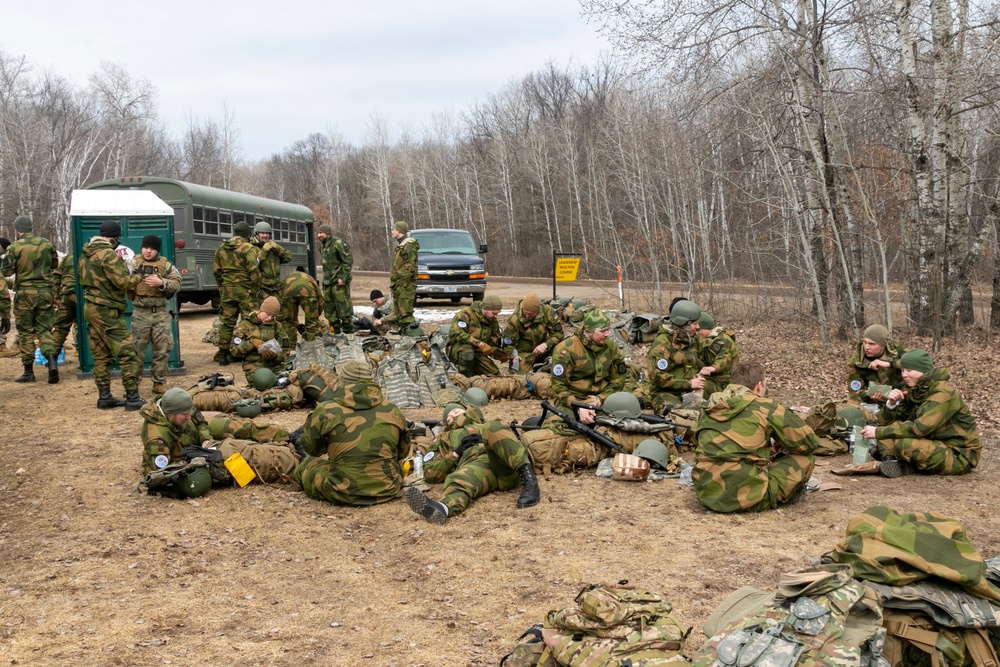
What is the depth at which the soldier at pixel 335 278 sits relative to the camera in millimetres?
14203

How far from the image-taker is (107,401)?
10062mm

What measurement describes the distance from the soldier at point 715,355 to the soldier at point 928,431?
2.23 meters

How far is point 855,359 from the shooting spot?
9.09 meters

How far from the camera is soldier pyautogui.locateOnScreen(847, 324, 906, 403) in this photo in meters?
8.43

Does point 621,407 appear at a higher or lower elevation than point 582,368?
lower

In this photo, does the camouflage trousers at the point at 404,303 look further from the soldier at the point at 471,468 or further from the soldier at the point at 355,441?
the soldier at the point at 355,441

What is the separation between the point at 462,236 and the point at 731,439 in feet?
52.3

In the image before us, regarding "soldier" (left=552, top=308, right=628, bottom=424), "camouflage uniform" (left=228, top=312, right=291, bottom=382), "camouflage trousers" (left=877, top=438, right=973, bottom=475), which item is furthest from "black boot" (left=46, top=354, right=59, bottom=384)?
"camouflage trousers" (left=877, top=438, right=973, bottom=475)

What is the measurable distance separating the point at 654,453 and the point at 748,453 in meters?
1.29

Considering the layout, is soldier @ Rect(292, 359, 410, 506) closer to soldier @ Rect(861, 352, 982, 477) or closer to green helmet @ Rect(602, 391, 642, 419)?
green helmet @ Rect(602, 391, 642, 419)

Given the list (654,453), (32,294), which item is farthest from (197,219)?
(654,453)

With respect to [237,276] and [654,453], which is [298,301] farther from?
[654,453]

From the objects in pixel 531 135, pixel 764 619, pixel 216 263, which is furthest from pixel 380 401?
pixel 531 135

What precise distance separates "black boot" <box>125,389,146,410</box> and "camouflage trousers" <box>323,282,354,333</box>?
4659mm
